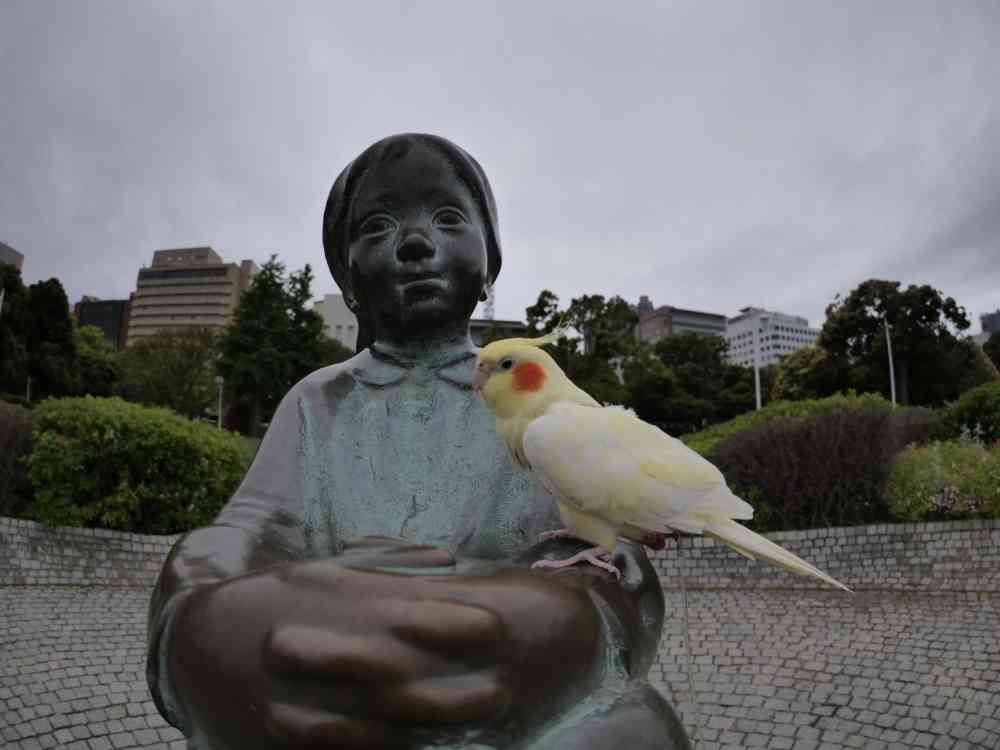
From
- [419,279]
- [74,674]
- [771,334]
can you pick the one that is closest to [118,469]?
[74,674]

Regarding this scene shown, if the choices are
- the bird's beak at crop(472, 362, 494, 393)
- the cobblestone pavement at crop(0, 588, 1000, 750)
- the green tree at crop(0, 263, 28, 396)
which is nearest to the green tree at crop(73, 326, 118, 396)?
the green tree at crop(0, 263, 28, 396)

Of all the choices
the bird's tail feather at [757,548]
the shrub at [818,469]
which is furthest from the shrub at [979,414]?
the bird's tail feather at [757,548]

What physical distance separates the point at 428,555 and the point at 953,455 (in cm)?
1251

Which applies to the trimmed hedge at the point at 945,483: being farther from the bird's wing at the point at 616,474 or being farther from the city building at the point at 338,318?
the city building at the point at 338,318

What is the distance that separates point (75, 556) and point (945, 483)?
12596mm

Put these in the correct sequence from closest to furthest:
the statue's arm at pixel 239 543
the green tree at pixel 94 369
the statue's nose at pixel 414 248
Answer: the statue's arm at pixel 239 543 < the statue's nose at pixel 414 248 < the green tree at pixel 94 369

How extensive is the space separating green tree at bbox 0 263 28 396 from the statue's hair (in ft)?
108

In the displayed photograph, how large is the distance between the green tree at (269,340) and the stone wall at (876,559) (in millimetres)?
22727

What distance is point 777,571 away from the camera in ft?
35.9

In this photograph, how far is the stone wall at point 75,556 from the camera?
9242 mm

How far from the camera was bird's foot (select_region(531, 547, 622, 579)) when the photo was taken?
5.12 feet

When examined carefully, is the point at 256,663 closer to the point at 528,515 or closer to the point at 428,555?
the point at 428,555

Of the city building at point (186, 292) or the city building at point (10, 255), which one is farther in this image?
the city building at point (186, 292)

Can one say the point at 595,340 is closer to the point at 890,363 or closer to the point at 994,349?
the point at 890,363
